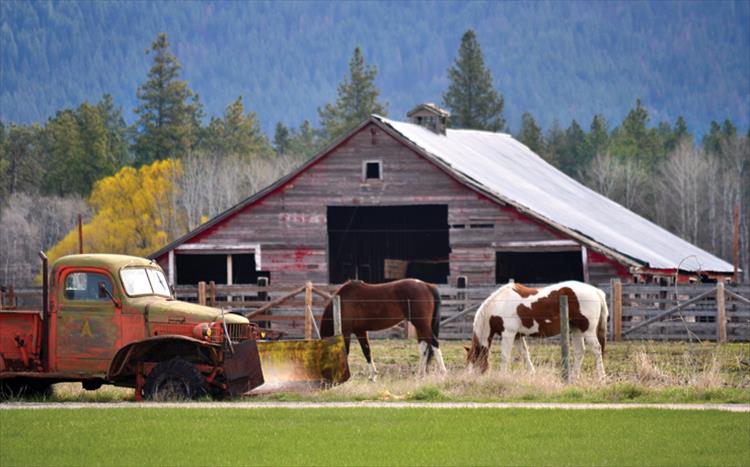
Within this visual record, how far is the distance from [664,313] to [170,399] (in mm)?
16763

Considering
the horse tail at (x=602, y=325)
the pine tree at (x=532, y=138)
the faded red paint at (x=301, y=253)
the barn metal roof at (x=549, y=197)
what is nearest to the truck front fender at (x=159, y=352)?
the horse tail at (x=602, y=325)

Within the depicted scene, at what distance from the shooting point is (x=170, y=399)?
20.1m

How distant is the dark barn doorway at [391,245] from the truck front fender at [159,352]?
89.2 ft

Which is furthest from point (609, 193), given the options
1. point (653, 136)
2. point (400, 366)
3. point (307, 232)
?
point (400, 366)

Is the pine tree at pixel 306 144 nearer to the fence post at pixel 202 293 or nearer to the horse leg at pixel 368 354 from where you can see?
the fence post at pixel 202 293

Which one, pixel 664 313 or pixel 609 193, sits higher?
pixel 609 193

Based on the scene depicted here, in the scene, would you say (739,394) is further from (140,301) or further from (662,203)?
(662,203)

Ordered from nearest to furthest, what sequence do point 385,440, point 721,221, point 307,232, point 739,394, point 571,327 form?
point 385,440
point 739,394
point 571,327
point 307,232
point 721,221

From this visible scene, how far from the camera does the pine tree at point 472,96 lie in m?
117

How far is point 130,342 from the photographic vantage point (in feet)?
66.0

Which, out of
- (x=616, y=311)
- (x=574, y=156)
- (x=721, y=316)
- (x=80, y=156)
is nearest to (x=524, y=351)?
(x=721, y=316)

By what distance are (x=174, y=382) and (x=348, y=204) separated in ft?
73.0

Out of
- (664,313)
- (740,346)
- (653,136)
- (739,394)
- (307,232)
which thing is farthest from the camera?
(653,136)

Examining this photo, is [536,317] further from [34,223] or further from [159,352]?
[34,223]
